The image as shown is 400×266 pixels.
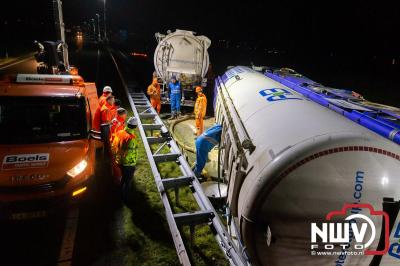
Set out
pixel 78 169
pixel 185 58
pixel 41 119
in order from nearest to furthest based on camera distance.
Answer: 1. pixel 78 169
2. pixel 41 119
3. pixel 185 58

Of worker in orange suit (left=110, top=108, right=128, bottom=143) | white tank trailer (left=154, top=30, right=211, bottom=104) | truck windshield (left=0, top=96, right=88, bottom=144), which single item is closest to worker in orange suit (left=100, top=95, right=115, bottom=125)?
worker in orange suit (left=110, top=108, right=128, bottom=143)

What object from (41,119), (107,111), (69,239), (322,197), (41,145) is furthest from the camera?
(107,111)

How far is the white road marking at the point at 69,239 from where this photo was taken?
16.5 feet

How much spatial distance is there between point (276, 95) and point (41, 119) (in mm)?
4612

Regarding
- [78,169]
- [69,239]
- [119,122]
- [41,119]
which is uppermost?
[41,119]

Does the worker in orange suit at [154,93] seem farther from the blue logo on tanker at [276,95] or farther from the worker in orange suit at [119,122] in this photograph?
the blue logo on tanker at [276,95]

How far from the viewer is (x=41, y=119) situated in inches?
242

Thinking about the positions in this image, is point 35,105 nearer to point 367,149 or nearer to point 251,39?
point 367,149

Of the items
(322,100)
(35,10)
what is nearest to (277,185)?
(322,100)

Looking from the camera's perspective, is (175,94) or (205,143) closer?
(205,143)

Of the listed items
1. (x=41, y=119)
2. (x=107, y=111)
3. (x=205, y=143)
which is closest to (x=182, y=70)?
(x=107, y=111)

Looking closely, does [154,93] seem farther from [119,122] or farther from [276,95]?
[276,95]

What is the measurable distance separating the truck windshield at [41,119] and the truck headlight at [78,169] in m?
0.69

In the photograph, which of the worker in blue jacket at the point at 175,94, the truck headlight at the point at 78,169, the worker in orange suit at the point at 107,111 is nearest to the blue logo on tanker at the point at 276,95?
the truck headlight at the point at 78,169
